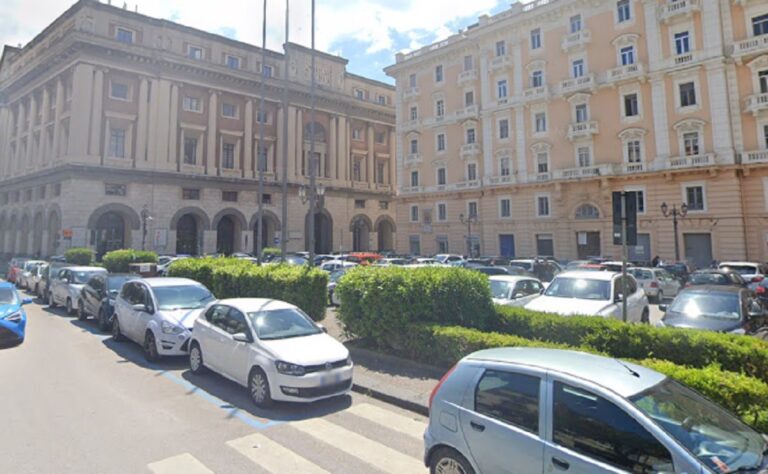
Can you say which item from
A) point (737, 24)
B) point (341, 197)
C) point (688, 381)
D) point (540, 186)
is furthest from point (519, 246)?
point (688, 381)

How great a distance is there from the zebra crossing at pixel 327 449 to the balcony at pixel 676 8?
34872 mm

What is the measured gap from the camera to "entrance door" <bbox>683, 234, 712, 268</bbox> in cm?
2823

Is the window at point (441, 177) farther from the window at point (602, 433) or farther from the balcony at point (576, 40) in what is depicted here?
the window at point (602, 433)

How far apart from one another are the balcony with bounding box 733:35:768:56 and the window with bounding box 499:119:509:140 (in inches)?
616

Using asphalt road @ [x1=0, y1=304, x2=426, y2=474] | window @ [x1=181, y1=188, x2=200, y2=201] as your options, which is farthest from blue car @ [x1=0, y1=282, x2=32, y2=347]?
window @ [x1=181, y1=188, x2=200, y2=201]

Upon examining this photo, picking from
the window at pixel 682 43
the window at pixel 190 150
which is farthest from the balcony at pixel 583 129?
the window at pixel 190 150

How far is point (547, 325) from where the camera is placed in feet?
27.2

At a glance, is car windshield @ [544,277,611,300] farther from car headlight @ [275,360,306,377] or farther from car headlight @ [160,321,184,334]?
car headlight @ [160,321,184,334]

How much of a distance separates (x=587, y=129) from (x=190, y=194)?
117 feet

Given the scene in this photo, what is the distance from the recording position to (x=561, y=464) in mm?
3230

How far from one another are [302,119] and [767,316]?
47190mm

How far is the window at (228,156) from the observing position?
45.4 metres

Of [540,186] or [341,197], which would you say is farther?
[341,197]

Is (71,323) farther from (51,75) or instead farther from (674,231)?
(51,75)
